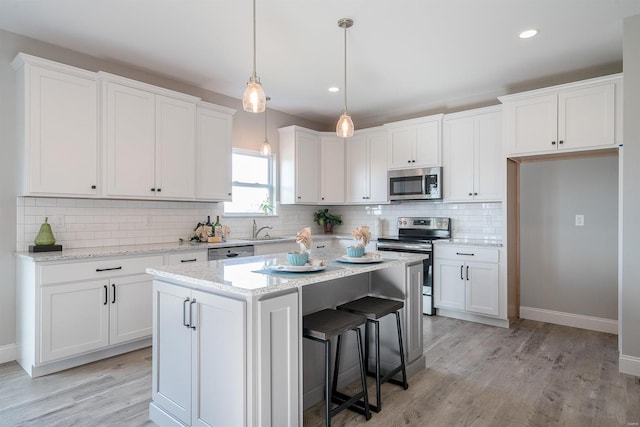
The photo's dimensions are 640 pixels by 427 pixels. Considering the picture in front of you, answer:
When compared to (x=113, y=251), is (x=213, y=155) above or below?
above

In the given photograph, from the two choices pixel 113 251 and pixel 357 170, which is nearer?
pixel 113 251

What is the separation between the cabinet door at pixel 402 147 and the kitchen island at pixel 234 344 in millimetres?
2848

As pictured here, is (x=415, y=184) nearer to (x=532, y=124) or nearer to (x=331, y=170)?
(x=331, y=170)

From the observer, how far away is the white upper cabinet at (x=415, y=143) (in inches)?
185

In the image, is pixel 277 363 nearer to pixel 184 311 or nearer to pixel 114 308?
pixel 184 311

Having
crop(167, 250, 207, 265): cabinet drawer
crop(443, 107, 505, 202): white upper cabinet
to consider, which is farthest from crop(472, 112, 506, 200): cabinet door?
A: crop(167, 250, 207, 265): cabinet drawer

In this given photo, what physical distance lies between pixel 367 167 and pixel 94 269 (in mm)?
3685

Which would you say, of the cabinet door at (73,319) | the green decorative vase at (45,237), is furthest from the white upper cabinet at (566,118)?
the green decorative vase at (45,237)

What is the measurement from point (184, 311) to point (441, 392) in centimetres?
184

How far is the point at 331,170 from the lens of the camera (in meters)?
5.66

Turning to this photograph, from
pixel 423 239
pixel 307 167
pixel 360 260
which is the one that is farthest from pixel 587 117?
pixel 307 167

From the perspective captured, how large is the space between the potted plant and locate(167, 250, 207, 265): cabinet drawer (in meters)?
2.45

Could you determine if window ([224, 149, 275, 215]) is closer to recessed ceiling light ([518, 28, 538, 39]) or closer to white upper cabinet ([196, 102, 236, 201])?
white upper cabinet ([196, 102, 236, 201])

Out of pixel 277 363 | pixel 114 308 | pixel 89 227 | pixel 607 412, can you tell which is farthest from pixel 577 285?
pixel 89 227
